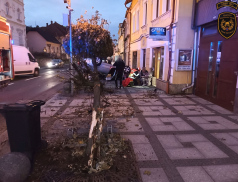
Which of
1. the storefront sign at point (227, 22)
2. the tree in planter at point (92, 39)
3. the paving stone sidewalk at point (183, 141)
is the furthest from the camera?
the storefront sign at point (227, 22)

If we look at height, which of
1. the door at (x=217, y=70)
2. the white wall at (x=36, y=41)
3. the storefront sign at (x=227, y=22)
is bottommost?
the door at (x=217, y=70)

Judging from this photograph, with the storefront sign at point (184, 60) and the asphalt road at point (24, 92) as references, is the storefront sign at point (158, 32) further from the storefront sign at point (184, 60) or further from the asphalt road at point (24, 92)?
the asphalt road at point (24, 92)

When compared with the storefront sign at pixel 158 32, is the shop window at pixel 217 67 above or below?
below

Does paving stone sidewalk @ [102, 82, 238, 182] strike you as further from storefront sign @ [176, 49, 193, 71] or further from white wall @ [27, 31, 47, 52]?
white wall @ [27, 31, 47, 52]

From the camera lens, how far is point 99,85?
3539 mm

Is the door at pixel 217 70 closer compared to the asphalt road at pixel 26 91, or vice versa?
the door at pixel 217 70

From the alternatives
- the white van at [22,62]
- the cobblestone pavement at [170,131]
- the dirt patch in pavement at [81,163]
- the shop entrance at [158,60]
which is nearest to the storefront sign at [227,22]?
the cobblestone pavement at [170,131]

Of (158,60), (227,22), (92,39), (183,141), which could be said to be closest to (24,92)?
(92,39)

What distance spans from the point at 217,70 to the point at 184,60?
79.4 inches

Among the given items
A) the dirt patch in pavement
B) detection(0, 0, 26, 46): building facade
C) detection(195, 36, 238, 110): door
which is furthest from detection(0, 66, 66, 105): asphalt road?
detection(0, 0, 26, 46): building facade

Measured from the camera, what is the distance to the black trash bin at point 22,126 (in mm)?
3328

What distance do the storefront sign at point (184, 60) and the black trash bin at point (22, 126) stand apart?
766 cm

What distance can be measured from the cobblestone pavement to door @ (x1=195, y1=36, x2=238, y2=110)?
17.6 inches

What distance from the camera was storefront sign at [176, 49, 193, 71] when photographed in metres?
9.48
